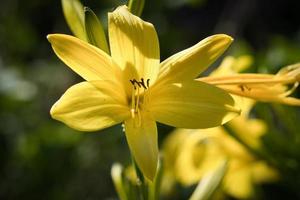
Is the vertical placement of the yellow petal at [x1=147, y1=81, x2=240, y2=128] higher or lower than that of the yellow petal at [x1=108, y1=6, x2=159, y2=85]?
lower

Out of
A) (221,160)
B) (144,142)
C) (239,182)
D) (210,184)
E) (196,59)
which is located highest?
(196,59)

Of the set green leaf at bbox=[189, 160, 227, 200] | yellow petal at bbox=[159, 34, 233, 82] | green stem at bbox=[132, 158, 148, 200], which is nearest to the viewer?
yellow petal at bbox=[159, 34, 233, 82]

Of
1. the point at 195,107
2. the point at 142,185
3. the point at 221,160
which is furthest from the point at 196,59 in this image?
the point at 221,160

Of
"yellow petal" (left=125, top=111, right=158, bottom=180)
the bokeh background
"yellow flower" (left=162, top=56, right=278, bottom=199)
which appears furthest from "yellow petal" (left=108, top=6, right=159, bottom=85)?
"yellow flower" (left=162, top=56, right=278, bottom=199)

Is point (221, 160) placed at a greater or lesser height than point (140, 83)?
lesser

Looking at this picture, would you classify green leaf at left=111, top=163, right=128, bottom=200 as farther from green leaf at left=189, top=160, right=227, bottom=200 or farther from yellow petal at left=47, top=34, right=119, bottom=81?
yellow petal at left=47, top=34, right=119, bottom=81

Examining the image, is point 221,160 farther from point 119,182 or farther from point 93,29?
point 93,29

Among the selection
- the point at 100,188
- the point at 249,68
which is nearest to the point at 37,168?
the point at 100,188

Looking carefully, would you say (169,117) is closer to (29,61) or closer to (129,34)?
(129,34)
